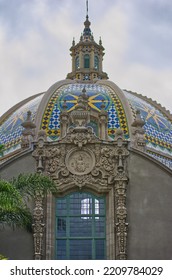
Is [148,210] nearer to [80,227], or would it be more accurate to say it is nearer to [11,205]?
[80,227]

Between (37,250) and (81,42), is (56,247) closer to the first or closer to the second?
(37,250)

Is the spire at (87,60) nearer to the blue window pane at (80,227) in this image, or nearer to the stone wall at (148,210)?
the stone wall at (148,210)

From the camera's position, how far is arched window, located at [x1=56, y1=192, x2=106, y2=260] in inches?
959

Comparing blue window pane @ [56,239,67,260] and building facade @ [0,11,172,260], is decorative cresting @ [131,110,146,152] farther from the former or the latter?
blue window pane @ [56,239,67,260]

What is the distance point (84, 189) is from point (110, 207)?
1079 millimetres

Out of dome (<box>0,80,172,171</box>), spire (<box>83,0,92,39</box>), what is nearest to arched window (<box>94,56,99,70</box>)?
spire (<box>83,0,92,39</box>)

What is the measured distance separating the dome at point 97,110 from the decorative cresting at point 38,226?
9684 millimetres

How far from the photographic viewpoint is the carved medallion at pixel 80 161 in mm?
25094

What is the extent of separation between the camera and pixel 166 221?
24.3m

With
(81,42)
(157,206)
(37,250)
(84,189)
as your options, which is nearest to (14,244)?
(37,250)

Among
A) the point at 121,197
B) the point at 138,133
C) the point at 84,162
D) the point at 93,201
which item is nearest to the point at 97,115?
the point at 138,133

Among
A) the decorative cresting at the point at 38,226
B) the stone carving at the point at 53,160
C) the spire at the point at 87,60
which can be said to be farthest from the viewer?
the spire at the point at 87,60

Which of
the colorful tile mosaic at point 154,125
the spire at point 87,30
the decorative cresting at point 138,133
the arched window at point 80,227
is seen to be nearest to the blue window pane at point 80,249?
the arched window at point 80,227

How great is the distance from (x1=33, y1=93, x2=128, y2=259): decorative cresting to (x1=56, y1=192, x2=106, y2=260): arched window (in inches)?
15.2
